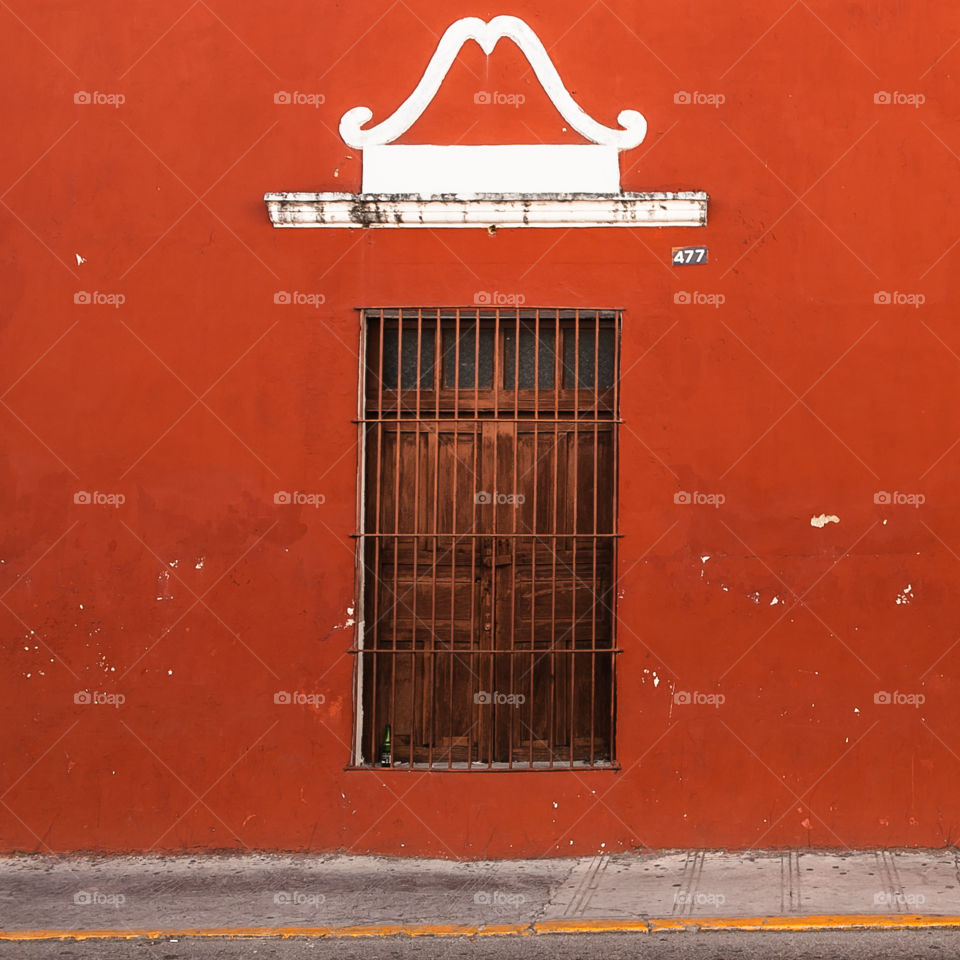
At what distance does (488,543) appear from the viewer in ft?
20.0

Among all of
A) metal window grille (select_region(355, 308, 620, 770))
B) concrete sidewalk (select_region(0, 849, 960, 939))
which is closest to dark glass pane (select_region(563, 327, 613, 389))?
metal window grille (select_region(355, 308, 620, 770))

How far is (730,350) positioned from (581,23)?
1.89 metres

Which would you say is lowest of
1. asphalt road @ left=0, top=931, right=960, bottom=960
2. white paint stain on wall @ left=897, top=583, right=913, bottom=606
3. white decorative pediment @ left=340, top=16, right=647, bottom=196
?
asphalt road @ left=0, top=931, right=960, bottom=960

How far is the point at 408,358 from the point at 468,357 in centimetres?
32

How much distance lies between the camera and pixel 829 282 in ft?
19.6

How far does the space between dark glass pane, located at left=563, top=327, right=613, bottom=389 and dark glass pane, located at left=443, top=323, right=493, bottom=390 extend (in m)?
0.40

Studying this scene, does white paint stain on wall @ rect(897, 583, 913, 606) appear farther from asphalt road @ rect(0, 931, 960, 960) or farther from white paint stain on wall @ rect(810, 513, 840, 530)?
asphalt road @ rect(0, 931, 960, 960)

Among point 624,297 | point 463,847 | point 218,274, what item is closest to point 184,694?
point 463,847

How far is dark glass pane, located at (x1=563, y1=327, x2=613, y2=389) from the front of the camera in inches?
242

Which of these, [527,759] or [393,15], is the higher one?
[393,15]

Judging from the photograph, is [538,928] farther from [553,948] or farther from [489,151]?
[489,151]

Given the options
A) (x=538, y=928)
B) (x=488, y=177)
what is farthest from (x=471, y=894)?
(x=488, y=177)

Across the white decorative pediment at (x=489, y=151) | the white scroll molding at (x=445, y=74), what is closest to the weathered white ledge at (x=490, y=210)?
the white decorative pediment at (x=489, y=151)

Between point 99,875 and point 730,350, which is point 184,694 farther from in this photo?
point 730,350
